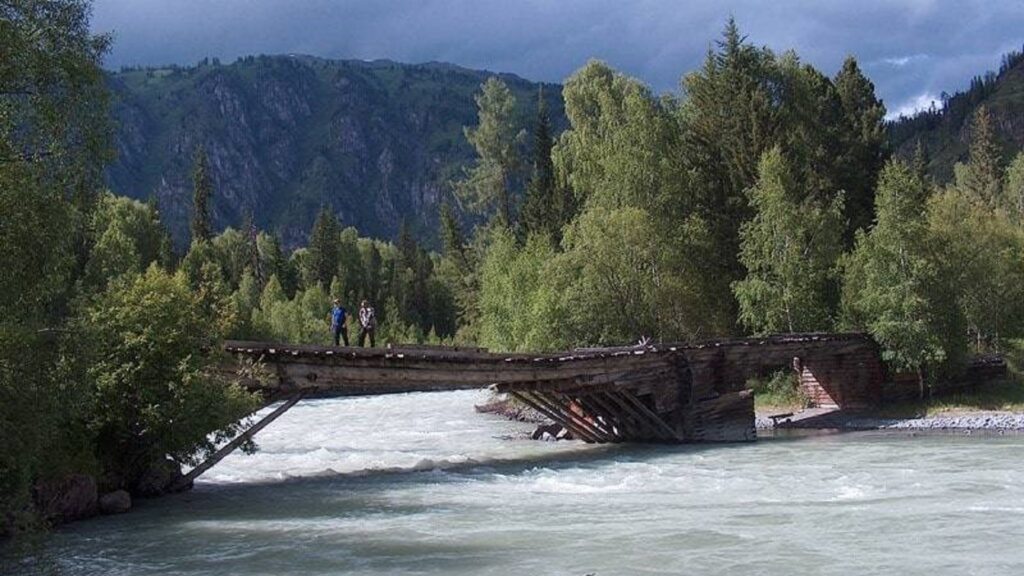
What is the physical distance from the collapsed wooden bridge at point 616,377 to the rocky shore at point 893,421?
6.78ft

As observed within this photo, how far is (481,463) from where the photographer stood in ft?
117

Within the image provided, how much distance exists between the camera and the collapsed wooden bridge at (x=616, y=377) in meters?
31.2

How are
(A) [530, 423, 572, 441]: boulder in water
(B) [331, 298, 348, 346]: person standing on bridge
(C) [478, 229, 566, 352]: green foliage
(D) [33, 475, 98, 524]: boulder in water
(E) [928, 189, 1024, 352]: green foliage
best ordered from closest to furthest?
(D) [33, 475, 98, 524]: boulder in water
(B) [331, 298, 348, 346]: person standing on bridge
(A) [530, 423, 572, 441]: boulder in water
(E) [928, 189, 1024, 352]: green foliage
(C) [478, 229, 566, 352]: green foliage

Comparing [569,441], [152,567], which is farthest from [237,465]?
[152,567]

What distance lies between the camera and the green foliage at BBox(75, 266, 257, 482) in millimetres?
26438

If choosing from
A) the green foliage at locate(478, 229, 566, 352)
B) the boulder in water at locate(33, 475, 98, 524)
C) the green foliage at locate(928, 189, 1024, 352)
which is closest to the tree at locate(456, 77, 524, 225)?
the green foliage at locate(478, 229, 566, 352)

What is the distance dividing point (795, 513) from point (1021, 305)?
120 ft

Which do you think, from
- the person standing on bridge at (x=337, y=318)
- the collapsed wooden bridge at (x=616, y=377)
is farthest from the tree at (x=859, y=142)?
the person standing on bridge at (x=337, y=318)

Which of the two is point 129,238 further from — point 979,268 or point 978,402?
point 978,402

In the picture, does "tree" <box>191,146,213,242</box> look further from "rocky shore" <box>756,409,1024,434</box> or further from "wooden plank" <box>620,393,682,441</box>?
"wooden plank" <box>620,393,682,441</box>

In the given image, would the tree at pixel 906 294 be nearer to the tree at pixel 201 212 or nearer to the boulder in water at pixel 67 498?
the boulder in water at pixel 67 498

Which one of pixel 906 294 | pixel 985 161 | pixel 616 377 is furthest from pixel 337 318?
pixel 985 161

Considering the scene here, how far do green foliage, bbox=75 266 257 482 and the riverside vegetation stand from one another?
7cm

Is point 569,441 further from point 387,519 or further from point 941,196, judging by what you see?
point 941,196
